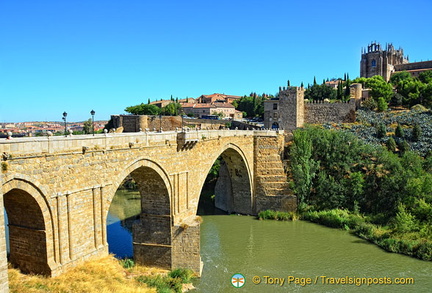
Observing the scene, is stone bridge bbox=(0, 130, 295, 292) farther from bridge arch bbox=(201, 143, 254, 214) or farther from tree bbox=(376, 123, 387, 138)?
tree bbox=(376, 123, 387, 138)

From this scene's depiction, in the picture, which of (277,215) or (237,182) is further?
(237,182)

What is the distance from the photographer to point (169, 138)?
49.8ft

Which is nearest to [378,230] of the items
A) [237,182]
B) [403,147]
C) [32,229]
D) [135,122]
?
[237,182]

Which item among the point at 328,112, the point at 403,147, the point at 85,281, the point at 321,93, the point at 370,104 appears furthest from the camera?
A: the point at 321,93

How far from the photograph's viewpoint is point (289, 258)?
1784 cm

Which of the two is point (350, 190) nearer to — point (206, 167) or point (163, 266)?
point (206, 167)

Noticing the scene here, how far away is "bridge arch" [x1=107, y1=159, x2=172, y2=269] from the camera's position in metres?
15.3

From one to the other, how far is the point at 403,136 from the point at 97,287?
96.0ft

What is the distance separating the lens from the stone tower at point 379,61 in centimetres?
6688

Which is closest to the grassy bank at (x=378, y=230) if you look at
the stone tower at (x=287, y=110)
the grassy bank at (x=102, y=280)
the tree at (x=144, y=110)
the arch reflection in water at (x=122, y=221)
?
the arch reflection in water at (x=122, y=221)

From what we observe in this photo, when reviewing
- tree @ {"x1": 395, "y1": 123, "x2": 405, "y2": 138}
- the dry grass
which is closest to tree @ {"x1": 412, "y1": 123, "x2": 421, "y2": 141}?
tree @ {"x1": 395, "y1": 123, "x2": 405, "y2": 138}

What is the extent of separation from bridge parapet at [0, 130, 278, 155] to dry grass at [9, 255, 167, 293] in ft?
11.2

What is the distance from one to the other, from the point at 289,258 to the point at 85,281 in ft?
35.3

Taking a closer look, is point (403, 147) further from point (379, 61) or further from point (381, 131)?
point (379, 61)
